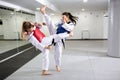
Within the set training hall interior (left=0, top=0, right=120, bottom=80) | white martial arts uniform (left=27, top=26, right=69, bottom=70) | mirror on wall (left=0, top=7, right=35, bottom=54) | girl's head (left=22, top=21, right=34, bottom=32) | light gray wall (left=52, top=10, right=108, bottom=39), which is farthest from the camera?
light gray wall (left=52, top=10, right=108, bottom=39)

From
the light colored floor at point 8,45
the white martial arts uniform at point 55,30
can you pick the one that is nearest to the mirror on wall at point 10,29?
the light colored floor at point 8,45

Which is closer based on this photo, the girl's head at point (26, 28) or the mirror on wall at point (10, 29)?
the girl's head at point (26, 28)

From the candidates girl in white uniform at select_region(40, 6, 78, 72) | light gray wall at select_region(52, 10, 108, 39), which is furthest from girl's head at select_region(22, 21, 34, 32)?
light gray wall at select_region(52, 10, 108, 39)

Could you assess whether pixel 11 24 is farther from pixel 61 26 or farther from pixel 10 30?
pixel 61 26

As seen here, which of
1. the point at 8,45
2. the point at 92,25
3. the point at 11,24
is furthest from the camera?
the point at 92,25

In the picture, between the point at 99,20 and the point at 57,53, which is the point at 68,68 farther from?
the point at 99,20

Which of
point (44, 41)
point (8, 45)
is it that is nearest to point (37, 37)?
point (44, 41)

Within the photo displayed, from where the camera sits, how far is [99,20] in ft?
50.1

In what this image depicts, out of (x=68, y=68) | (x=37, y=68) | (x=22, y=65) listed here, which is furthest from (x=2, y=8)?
(x=68, y=68)

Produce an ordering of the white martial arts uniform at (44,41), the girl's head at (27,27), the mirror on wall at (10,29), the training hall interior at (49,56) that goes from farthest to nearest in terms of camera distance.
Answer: the mirror on wall at (10,29), the training hall interior at (49,56), the white martial arts uniform at (44,41), the girl's head at (27,27)

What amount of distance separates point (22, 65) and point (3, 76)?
124cm

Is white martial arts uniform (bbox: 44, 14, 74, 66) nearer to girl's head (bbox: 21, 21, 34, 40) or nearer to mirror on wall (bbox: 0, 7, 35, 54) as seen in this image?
girl's head (bbox: 21, 21, 34, 40)

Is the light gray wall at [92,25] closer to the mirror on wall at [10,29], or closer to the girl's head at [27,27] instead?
the mirror on wall at [10,29]

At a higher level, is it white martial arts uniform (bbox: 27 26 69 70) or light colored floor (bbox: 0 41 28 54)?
white martial arts uniform (bbox: 27 26 69 70)
